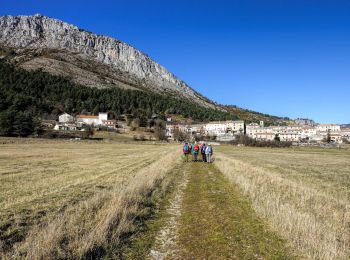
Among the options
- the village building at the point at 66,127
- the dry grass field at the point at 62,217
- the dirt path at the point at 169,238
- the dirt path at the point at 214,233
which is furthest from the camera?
the village building at the point at 66,127

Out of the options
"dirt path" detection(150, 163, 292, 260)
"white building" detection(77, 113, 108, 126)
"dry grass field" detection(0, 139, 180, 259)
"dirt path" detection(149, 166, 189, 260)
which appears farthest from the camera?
"white building" detection(77, 113, 108, 126)

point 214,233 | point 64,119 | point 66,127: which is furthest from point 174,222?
point 64,119

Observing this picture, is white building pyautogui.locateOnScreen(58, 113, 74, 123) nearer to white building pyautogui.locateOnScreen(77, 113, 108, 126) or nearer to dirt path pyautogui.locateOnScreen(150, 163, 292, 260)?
white building pyautogui.locateOnScreen(77, 113, 108, 126)

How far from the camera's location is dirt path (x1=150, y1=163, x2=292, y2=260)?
7.92 metres

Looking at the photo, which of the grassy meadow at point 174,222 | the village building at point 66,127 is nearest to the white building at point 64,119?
the village building at point 66,127

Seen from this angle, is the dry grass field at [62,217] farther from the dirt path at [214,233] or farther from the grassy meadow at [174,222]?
the dirt path at [214,233]

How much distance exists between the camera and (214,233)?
9.53 m

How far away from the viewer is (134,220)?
10773mm

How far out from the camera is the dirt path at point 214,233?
792cm

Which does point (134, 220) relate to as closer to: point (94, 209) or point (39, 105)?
point (94, 209)

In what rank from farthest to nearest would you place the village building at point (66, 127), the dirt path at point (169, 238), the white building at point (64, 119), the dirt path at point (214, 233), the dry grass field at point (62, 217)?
the white building at point (64, 119)
the village building at point (66, 127)
the dirt path at point (214, 233)
the dirt path at point (169, 238)
the dry grass field at point (62, 217)

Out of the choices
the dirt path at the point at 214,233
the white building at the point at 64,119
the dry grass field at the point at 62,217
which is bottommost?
the dirt path at the point at 214,233

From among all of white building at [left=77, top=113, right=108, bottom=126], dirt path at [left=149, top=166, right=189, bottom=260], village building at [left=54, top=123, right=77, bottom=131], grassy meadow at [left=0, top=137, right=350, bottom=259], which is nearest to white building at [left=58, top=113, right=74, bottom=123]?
white building at [left=77, top=113, right=108, bottom=126]

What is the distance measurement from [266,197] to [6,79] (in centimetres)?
21392
